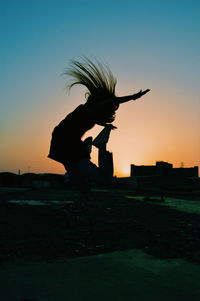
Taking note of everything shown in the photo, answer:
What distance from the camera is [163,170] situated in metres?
43.8

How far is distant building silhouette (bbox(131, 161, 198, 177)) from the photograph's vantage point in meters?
43.5

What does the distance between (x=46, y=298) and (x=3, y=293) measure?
1.79ft

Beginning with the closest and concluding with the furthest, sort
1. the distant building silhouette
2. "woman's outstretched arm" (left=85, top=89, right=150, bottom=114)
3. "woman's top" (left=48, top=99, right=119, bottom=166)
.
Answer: "woman's outstretched arm" (left=85, top=89, right=150, bottom=114) → "woman's top" (left=48, top=99, right=119, bottom=166) → the distant building silhouette

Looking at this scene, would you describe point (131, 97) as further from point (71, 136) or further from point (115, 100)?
point (71, 136)

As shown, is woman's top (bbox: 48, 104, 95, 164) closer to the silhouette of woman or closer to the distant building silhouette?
the silhouette of woman

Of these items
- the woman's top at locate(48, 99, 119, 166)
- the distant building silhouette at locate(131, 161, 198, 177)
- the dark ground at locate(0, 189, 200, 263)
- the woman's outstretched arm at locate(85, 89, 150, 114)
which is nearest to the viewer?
the woman's outstretched arm at locate(85, 89, 150, 114)

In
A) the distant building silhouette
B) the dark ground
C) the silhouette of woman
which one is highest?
the distant building silhouette

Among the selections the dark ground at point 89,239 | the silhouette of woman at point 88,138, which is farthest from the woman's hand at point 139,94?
the dark ground at point 89,239

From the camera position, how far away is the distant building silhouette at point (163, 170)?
1713 inches

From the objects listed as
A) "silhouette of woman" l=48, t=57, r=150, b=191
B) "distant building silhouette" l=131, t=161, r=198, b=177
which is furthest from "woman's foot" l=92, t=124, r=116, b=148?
"distant building silhouette" l=131, t=161, r=198, b=177

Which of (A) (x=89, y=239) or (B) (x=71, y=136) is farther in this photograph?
(A) (x=89, y=239)

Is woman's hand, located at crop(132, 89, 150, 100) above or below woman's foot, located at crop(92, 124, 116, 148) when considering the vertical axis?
above

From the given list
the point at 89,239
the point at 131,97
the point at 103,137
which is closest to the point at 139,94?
the point at 131,97

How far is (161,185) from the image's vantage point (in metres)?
42.2
